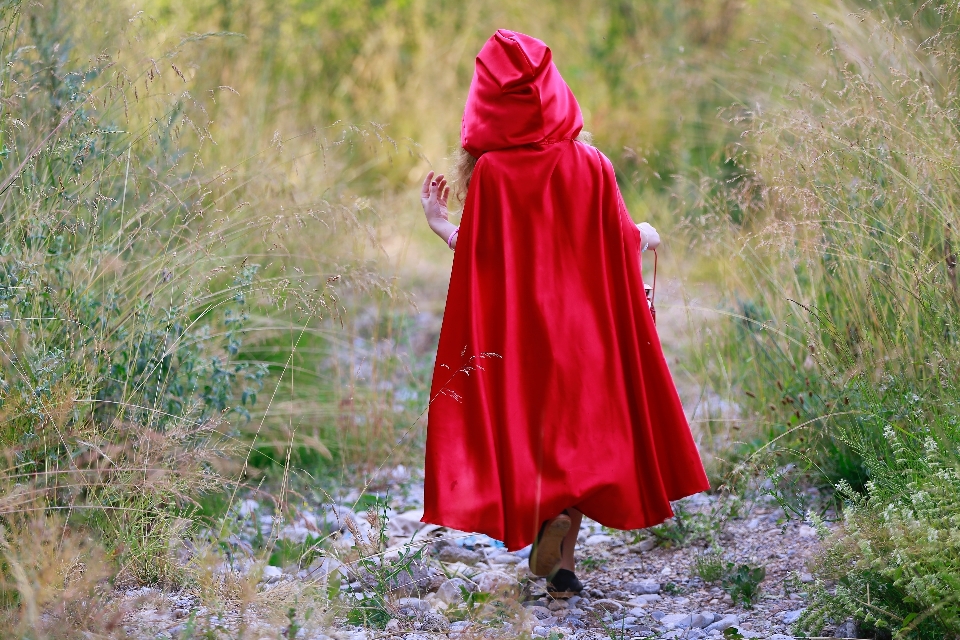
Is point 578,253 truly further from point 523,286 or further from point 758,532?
point 758,532

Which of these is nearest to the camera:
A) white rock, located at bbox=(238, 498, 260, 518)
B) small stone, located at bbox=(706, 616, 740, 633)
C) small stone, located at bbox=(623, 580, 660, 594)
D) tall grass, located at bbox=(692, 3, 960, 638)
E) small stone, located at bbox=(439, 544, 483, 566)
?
tall grass, located at bbox=(692, 3, 960, 638)

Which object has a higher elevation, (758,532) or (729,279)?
(729,279)

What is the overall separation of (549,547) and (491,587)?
25 centimetres

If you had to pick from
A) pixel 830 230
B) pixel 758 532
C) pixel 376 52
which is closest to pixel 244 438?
pixel 758 532

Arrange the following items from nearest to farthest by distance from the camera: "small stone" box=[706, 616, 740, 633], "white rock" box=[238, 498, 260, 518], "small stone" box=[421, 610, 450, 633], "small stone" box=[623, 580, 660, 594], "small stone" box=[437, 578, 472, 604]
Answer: "small stone" box=[421, 610, 450, 633] < "small stone" box=[706, 616, 740, 633] < "small stone" box=[437, 578, 472, 604] < "small stone" box=[623, 580, 660, 594] < "white rock" box=[238, 498, 260, 518]

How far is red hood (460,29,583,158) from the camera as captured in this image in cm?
277

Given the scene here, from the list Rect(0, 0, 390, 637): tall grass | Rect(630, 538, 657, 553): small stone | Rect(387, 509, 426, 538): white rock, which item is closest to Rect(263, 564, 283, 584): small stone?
Rect(0, 0, 390, 637): tall grass

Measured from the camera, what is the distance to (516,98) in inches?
109

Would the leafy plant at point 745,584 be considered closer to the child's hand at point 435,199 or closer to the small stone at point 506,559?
the small stone at point 506,559

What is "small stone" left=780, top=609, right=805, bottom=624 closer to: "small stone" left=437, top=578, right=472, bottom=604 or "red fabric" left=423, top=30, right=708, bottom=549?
"red fabric" left=423, top=30, right=708, bottom=549

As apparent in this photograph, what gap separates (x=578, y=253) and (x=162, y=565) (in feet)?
4.80

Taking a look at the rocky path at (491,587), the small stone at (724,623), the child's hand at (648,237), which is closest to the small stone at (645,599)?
the rocky path at (491,587)

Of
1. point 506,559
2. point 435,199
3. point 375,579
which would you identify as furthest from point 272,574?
point 435,199

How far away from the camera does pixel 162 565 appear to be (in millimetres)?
2752
